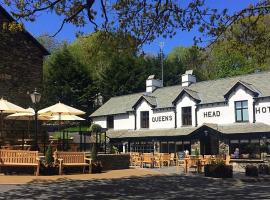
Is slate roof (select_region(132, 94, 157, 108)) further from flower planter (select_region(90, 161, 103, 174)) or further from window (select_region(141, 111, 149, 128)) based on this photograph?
flower planter (select_region(90, 161, 103, 174))

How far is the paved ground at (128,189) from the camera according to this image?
13.8m

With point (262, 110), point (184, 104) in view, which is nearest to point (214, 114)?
point (184, 104)

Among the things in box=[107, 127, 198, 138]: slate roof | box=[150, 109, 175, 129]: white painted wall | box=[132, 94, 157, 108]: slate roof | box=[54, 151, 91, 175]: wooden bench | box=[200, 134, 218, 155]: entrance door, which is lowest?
box=[54, 151, 91, 175]: wooden bench

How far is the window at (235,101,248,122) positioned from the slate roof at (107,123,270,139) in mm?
632

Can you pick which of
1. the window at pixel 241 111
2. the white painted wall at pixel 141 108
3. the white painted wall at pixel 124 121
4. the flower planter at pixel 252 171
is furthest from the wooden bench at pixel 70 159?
the white painted wall at pixel 124 121

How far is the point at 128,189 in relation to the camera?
1557 cm

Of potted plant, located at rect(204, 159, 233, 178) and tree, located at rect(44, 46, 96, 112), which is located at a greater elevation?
tree, located at rect(44, 46, 96, 112)

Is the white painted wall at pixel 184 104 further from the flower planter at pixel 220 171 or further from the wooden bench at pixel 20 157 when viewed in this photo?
the wooden bench at pixel 20 157

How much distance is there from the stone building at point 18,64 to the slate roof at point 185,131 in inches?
586

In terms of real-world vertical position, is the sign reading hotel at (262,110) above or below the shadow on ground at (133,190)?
above

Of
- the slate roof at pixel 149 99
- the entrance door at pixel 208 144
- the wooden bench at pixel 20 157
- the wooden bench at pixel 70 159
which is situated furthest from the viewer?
the slate roof at pixel 149 99

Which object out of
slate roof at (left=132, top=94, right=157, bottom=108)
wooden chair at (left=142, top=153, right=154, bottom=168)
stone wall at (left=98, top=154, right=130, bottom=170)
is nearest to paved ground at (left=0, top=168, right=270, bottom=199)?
stone wall at (left=98, top=154, right=130, bottom=170)

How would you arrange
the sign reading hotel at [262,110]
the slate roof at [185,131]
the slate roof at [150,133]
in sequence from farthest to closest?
the slate roof at [150,133], the sign reading hotel at [262,110], the slate roof at [185,131]

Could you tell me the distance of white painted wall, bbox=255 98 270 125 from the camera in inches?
1368
